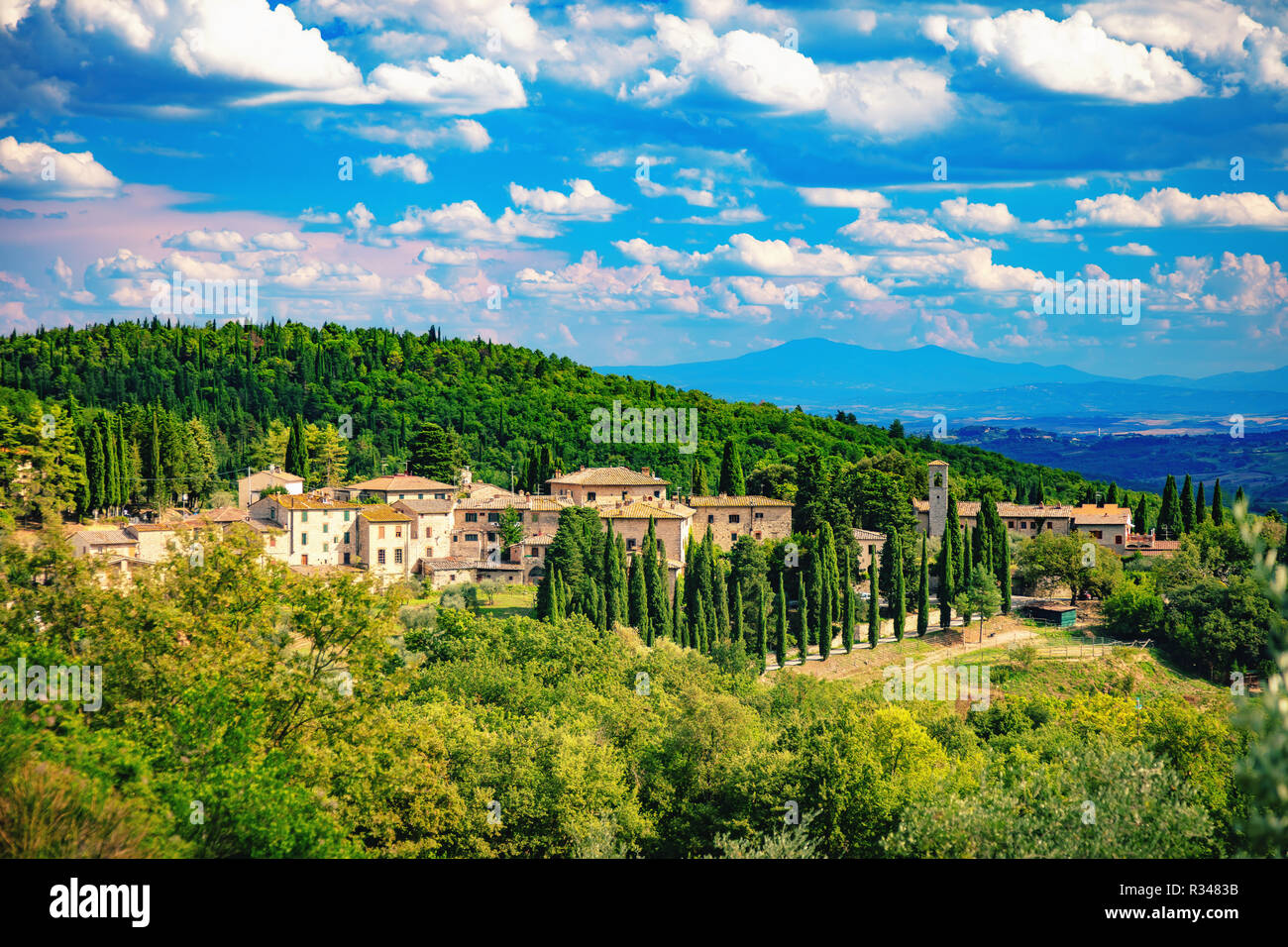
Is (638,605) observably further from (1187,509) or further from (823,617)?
(1187,509)

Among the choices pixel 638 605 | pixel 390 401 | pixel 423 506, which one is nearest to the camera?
pixel 638 605

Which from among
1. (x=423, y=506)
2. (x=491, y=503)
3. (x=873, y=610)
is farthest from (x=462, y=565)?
(x=873, y=610)

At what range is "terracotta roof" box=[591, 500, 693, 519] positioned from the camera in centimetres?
5091

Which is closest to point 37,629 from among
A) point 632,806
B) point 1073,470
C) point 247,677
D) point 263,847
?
point 247,677

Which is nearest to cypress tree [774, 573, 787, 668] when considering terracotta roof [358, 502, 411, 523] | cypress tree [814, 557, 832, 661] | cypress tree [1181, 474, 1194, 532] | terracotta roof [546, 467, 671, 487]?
cypress tree [814, 557, 832, 661]

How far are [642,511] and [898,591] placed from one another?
13009 millimetres

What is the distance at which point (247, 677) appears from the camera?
17344mm

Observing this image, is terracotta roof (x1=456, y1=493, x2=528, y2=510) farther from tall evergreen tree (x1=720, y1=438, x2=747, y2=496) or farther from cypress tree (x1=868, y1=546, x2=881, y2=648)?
cypress tree (x1=868, y1=546, x2=881, y2=648)

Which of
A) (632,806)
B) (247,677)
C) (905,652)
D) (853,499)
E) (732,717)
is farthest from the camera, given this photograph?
(853,499)

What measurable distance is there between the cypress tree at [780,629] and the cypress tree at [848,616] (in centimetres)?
347

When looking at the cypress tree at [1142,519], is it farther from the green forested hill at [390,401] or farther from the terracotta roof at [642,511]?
the terracotta roof at [642,511]

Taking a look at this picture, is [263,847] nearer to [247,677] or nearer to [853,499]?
[247,677]

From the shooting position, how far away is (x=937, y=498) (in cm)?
6047

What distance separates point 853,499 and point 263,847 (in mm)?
47962
